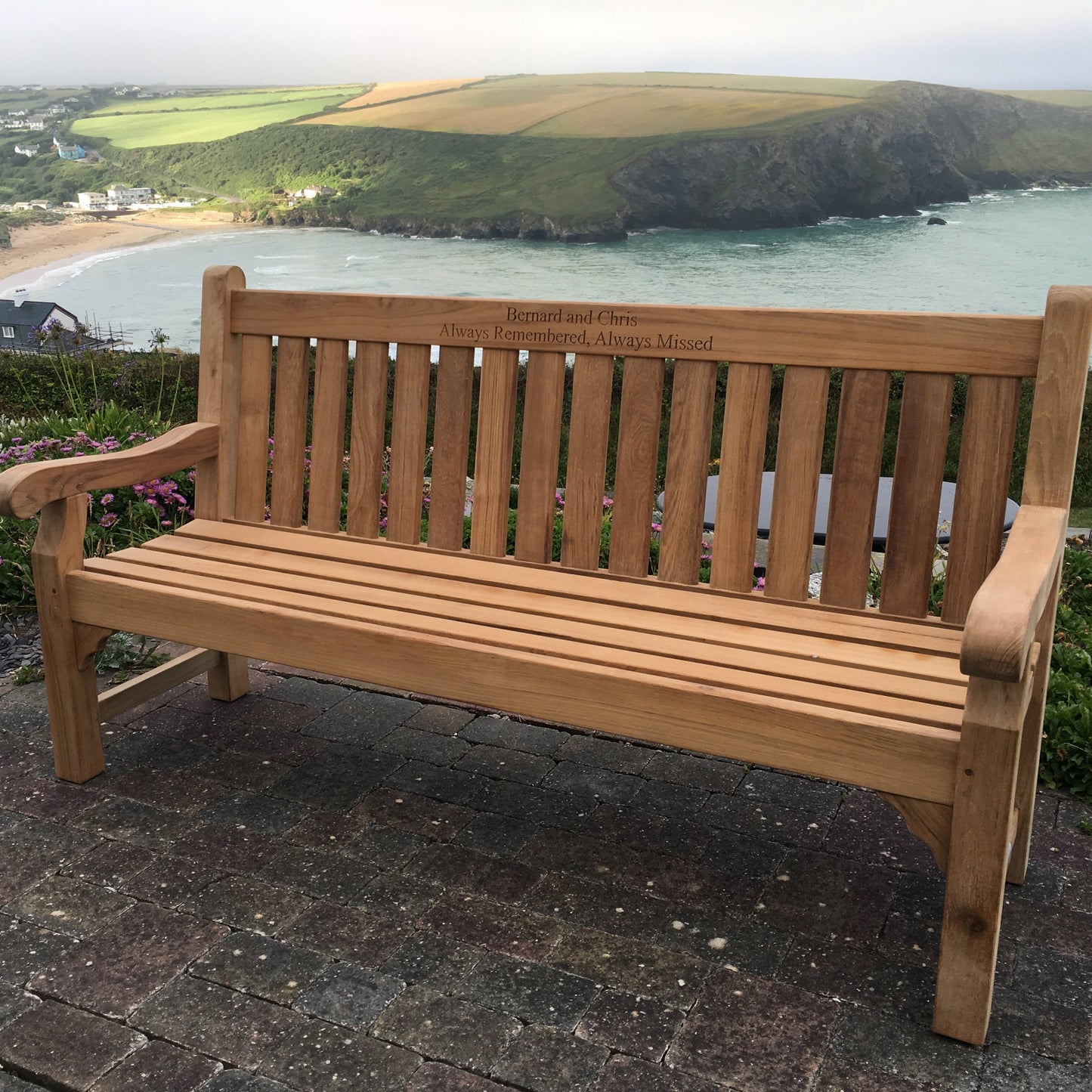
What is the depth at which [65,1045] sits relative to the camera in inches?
69.7

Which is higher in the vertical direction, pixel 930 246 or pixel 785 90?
pixel 785 90

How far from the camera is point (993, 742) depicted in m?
1.65

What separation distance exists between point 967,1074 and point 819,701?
0.61m

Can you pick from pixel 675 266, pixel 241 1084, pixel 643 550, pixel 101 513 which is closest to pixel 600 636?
pixel 643 550

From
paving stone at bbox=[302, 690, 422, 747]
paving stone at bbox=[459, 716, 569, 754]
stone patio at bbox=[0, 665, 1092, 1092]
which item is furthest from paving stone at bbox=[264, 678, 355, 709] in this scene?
paving stone at bbox=[459, 716, 569, 754]

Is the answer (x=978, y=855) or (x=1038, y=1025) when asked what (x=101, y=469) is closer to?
(x=978, y=855)

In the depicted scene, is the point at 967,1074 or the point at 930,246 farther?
the point at 930,246

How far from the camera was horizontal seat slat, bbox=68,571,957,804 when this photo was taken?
175cm

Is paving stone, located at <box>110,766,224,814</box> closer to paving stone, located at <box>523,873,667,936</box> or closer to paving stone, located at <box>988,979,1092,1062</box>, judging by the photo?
paving stone, located at <box>523,873,667,936</box>

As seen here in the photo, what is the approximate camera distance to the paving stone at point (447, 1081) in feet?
5.51

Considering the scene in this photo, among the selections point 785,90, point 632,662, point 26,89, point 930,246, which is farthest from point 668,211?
point 632,662

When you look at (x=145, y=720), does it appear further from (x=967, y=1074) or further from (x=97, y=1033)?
(x=967, y=1074)

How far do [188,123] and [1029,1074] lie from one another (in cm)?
1252

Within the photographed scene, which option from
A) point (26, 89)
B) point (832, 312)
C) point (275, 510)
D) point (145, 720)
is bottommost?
point (145, 720)
